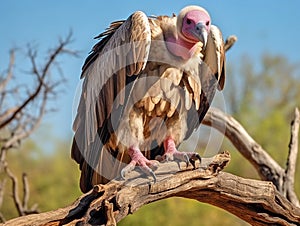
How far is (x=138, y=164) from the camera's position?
4.32 meters

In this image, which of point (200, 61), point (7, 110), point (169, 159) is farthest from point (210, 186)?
point (7, 110)

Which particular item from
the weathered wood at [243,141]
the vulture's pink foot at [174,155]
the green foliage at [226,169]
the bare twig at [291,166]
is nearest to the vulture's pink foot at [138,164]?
the vulture's pink foot at [174,155]

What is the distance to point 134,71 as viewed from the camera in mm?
4504

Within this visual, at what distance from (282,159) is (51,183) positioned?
7.02 meters

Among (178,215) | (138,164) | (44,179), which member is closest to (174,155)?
(138,164)

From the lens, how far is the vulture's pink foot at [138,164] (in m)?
3.93

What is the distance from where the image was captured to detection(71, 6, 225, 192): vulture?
457 cm

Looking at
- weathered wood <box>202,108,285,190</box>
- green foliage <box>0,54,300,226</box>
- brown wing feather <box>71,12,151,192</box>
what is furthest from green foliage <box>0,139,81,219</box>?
brown wing feather <box>71,12,151,192</box>

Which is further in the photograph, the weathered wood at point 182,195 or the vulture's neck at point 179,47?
the vulture's neck at point 179,47

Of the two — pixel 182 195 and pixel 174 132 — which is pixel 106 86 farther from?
pixel 182 195

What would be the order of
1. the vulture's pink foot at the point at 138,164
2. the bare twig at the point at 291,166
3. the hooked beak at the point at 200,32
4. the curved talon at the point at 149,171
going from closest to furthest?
1. the curved talon at the point at 149,171
2. the vulture's pink foot at the point at 138,164
3. the hooked beak at the point at 200,32
4. the bare twig at the point at 291,166

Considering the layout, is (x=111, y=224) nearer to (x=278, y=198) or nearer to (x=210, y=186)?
(x=210, y=186)

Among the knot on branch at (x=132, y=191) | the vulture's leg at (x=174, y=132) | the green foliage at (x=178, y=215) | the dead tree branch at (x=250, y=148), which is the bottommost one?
the knot on branch at (x=132, y=191)

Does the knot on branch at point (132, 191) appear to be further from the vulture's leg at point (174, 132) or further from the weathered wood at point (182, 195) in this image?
the vulture's leg at point (174, 132)
